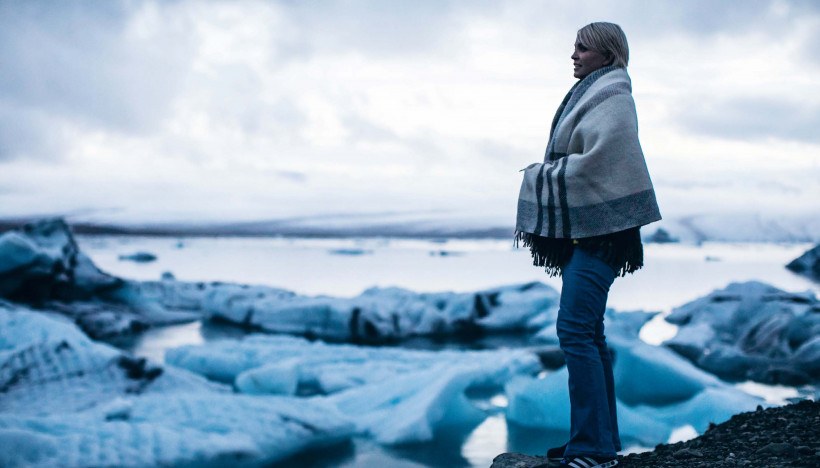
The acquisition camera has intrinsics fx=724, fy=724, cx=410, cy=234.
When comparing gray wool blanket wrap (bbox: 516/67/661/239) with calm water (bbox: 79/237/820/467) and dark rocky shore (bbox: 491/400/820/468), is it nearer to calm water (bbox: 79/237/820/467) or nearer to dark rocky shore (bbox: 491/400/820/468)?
dark rocky shore (bbox: 491/400/820/468)

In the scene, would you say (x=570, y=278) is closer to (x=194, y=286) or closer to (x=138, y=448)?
(x=138, y=448)

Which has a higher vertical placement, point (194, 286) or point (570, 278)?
point (570, 278)

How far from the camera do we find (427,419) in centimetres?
470

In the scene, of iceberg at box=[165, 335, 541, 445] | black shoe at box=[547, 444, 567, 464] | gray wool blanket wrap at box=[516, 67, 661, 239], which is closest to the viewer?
gray wool blanket wrap at box=[516, 67, 661, 239]

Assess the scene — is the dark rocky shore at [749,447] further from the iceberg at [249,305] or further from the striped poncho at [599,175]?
the iceberg at [249,305]

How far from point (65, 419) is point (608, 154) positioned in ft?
11.7

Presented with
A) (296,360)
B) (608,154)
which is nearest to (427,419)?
(296,360)

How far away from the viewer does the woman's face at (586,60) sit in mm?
2152

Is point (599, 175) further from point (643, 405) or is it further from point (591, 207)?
point (643, 405)

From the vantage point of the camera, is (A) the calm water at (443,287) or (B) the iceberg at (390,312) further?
(B) the iceberg at (390,312)

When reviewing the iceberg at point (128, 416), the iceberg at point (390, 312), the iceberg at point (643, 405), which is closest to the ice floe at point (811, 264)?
the iceberg at point (390, 312)

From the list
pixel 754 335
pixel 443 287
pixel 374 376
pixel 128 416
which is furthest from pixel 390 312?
pixel 443 287

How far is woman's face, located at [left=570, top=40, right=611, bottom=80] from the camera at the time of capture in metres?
2.15

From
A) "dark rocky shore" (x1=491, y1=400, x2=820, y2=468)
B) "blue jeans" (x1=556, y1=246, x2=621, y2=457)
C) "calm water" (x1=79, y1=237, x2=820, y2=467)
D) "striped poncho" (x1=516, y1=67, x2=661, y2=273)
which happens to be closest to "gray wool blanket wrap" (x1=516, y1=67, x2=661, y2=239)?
"striped poncho" (x1=516, y1=67, x2=661, y2=273)
